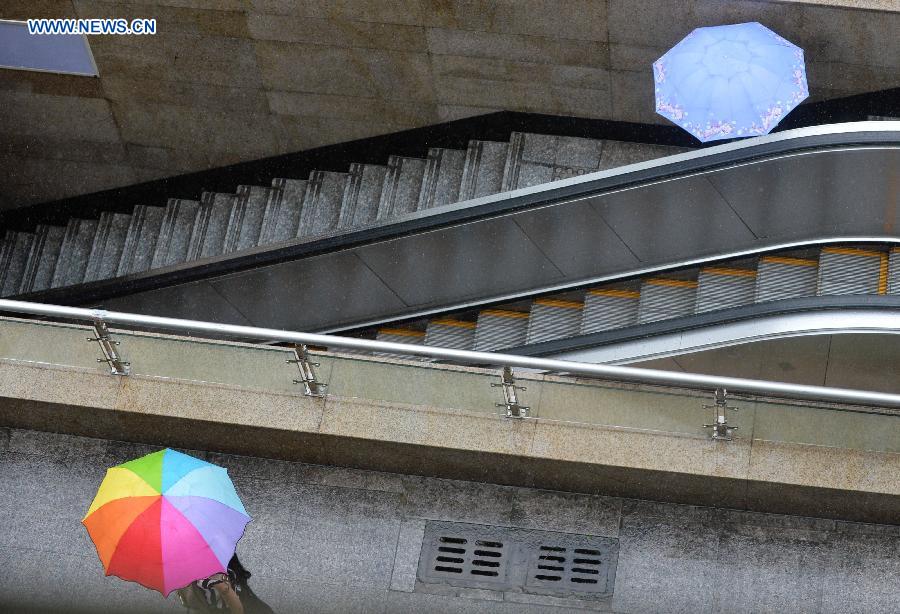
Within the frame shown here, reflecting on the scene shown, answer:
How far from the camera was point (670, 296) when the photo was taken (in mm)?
12547

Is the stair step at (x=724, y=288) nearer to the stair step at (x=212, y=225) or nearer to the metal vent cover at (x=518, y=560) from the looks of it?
the metal vent cover at (x=518, y=560)

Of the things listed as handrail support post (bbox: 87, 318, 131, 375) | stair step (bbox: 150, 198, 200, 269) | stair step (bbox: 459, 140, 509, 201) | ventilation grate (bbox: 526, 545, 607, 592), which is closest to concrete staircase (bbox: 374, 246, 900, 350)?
stair step (bbox: 459, 140, 509, 201)

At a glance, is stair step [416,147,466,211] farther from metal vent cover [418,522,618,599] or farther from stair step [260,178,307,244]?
metal vent cover [418,522,618,599]

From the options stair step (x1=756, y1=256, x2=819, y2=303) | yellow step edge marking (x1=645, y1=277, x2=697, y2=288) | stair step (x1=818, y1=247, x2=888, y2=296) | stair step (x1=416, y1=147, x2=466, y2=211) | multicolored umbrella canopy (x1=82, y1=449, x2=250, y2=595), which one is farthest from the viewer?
stair step (x1=416, y1=147, x2=466, y2=211)

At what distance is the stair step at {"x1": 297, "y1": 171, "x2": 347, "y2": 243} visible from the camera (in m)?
14.7

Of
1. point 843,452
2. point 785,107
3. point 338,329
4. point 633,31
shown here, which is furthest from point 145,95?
point 843,452

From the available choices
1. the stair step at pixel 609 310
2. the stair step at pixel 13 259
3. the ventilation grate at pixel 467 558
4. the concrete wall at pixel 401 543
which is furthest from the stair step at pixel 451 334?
the stair step at pixel 13 259

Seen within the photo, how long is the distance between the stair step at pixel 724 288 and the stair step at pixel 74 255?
6.90 metres

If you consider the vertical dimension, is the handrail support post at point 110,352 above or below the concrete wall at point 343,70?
below

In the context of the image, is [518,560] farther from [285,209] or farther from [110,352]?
[285,209]

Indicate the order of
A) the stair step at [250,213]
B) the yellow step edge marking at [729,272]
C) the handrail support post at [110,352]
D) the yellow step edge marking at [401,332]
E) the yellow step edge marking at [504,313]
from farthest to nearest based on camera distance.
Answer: the stair step at [250,213] < the yellow step edge marking at [401,332] < the yellow step edge marking at [504,313] < the yellow step edge marking at [729,272] < the handrail support post at [110,352]

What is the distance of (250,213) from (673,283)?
473 centimetres

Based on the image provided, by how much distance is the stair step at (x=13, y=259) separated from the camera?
1625 centimetres

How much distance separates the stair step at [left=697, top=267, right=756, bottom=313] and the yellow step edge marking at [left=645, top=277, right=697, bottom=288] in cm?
14
